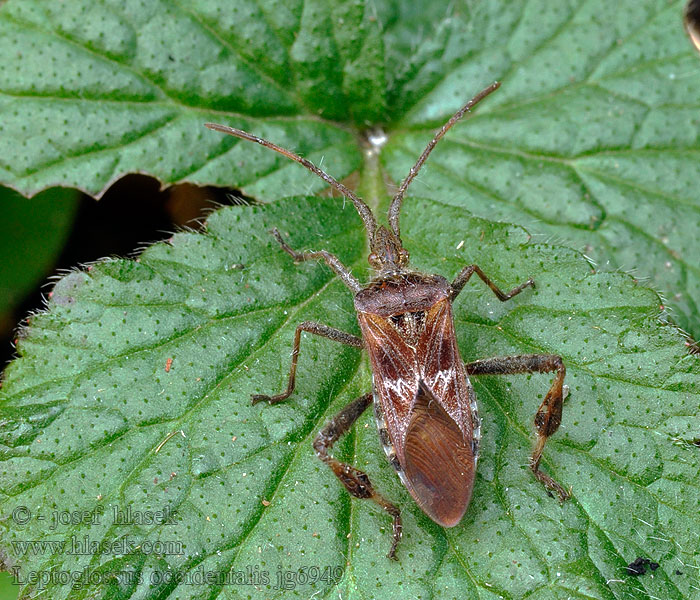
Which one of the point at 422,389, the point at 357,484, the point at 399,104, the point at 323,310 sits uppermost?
the point at 399,104

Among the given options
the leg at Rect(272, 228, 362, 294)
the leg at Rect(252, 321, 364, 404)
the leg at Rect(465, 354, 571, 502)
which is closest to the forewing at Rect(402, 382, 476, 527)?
the leg at Rect(465, 354, 571, 502)

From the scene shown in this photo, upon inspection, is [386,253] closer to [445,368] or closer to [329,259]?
[329,259]

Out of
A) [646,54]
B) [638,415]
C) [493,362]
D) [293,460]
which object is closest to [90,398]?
[293,460]

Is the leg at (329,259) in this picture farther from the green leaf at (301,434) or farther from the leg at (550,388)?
the leg at (550,388)

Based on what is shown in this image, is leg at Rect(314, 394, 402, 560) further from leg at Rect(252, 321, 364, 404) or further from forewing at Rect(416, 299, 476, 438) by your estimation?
forewing at Rect(416, 299, 476, 438)

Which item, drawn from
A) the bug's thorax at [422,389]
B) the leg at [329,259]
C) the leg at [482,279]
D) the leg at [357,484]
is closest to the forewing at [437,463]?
the bug's thorax at [422,389]

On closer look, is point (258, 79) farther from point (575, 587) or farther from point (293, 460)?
point (575, 587)

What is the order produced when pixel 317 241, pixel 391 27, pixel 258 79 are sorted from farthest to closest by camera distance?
pixel 391 27, pixel 258 79, pixel 317 241

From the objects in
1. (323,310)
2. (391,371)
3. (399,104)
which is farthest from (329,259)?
(399,104)
